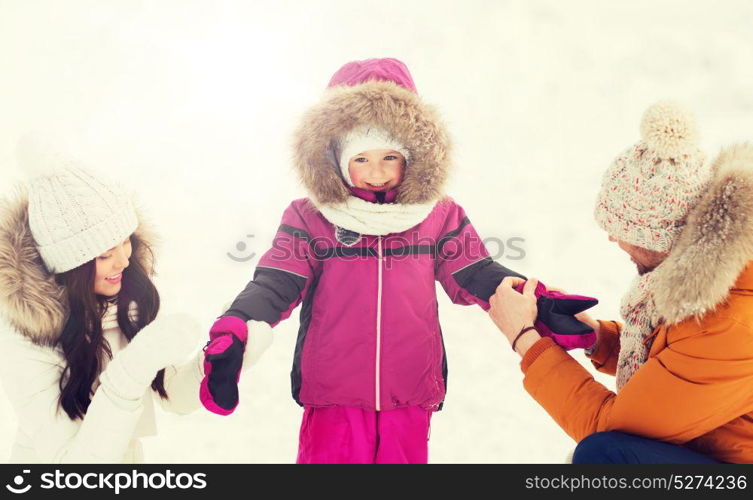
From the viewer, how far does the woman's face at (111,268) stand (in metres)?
1.29

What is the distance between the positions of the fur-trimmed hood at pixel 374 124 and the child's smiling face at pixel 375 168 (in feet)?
0.09

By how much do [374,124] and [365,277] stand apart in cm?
37

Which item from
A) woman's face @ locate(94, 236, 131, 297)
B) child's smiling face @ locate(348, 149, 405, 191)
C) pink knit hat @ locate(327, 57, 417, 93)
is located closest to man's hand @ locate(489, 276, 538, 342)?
child's smiling face @ locate(348, 149, 405, 191)

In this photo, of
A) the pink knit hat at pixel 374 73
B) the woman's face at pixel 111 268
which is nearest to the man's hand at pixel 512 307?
the pink knit hat at pixel 374 73

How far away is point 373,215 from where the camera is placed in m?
1.47

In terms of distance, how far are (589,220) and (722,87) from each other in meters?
0.96

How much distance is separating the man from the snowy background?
3.69ft

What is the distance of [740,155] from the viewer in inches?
44.9

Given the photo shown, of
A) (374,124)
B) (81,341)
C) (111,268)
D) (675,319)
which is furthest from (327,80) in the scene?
(675,319)

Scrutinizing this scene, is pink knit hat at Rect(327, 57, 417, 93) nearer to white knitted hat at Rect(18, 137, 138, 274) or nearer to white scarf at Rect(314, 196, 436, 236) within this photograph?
white scarf at Rect(314, 196, 436, 236)

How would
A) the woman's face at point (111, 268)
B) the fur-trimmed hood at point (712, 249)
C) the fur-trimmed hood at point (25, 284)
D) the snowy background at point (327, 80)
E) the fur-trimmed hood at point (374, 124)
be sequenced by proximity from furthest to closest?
the snowy background at point (327, 80), the fur-trimmed hood at point (374, 124), the woman's face at point (111, 268), the fur-trimmed hood at point (25, 284), the fur-trimmed hood at point (712, 249)

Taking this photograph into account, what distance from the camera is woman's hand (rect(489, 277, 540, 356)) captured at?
133 centimetres

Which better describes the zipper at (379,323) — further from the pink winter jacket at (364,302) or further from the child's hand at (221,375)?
the child's hand at (221,375)

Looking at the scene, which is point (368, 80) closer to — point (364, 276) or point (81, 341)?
point (364, 276)
